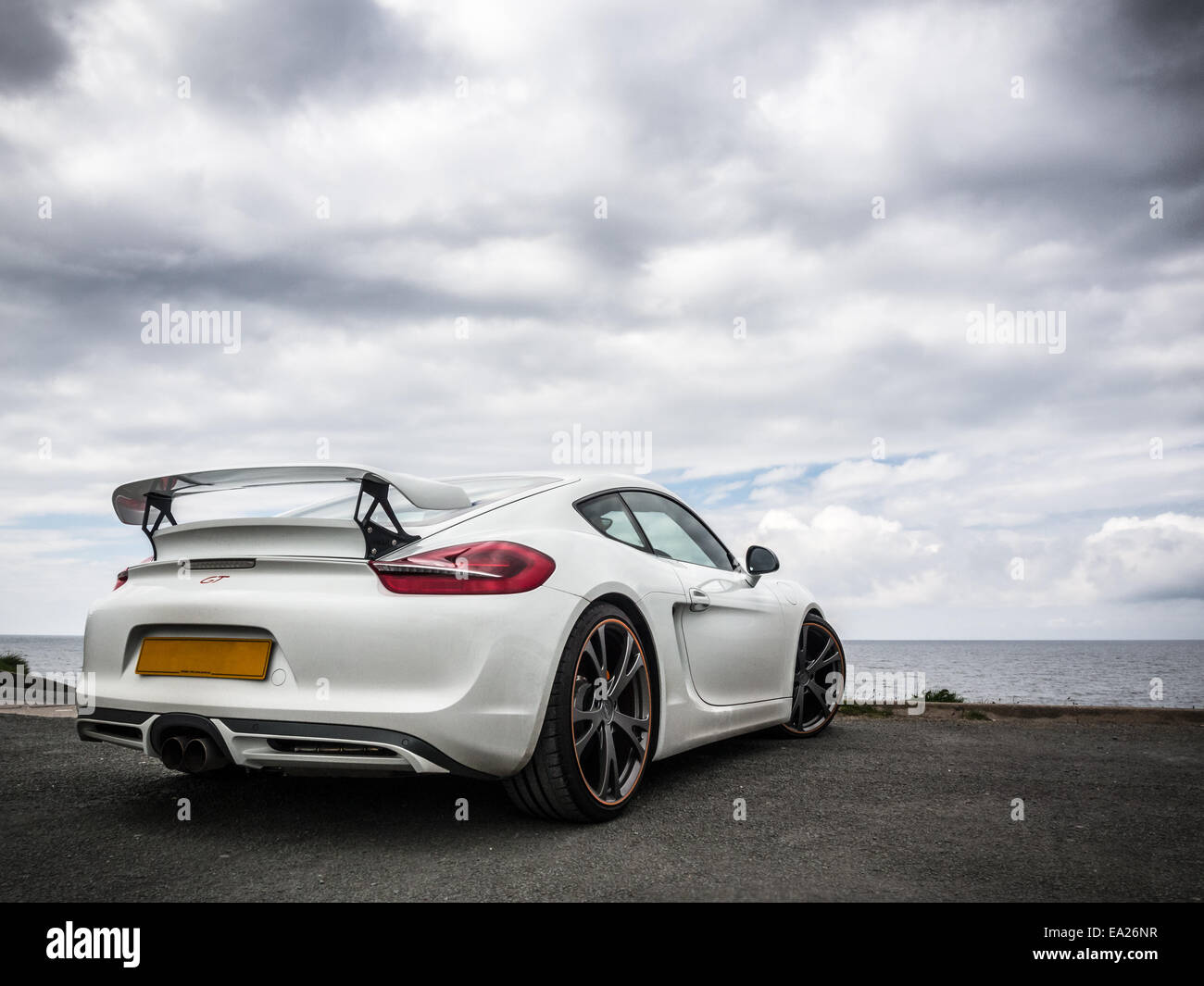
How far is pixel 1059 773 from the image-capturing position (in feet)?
15.0

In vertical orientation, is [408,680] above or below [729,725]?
above

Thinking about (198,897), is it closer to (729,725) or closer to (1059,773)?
(729,725)

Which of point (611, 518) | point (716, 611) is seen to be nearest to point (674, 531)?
point (716, 611)

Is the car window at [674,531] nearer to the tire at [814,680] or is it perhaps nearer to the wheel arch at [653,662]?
the wheel arch at [653,662]

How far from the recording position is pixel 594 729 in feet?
10.8

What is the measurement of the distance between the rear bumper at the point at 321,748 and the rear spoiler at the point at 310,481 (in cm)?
57

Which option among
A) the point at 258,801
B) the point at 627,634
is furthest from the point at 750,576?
the point at 258,801

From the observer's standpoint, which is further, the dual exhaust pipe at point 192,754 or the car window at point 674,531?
the car window at point 674,531

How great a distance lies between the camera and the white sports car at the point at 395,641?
280cm

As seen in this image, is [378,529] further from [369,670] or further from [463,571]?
[369,670]

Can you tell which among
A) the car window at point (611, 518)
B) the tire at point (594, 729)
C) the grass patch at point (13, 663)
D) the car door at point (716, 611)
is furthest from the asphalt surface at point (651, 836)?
the grass patch at point (13, 663)

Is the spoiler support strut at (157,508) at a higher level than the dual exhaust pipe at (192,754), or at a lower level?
higher

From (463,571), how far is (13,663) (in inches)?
479
